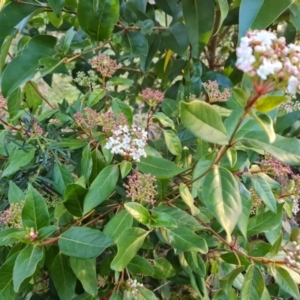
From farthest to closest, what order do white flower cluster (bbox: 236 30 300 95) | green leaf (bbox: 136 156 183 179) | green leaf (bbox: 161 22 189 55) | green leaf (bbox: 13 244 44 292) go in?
green leaf (bbox: 161 22 189 55)
green leaf (bbox: 136 156 183 179)
green leaf (bbox: 13 244 44 292)
white flower cluster (bbox: 236 30 300 95)

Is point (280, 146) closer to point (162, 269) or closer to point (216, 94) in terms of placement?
point (216, 94)

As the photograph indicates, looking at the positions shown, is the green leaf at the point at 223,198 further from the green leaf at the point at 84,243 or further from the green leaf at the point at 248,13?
the green leaf at the point at 248,13

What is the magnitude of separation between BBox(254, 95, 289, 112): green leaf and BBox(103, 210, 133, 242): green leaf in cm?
28

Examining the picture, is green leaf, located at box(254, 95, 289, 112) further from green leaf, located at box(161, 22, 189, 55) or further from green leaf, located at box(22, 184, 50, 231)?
green leaf, located at box(161, 22, 189, 55)

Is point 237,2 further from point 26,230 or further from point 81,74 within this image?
point 26,230

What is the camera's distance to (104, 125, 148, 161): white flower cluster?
0.69 meters

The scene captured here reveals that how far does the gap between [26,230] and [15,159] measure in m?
0.13

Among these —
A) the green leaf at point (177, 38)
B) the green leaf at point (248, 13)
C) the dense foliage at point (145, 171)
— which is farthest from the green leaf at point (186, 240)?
the green leaf at point (177, 38)

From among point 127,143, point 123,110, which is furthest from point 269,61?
point 123,110

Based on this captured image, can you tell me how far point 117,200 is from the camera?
832 mm

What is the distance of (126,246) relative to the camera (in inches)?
25.6

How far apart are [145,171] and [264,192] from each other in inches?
7.5

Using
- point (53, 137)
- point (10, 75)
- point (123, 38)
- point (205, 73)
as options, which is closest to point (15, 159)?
point (53, 137)

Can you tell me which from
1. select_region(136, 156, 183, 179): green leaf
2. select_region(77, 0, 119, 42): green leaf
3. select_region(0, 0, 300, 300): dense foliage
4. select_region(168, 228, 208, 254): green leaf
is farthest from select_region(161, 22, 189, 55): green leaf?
select_region(168, 228, 208, 254): green leaf
